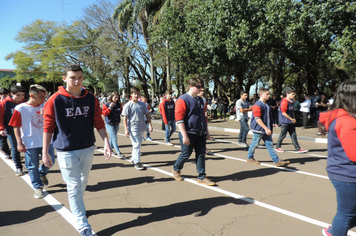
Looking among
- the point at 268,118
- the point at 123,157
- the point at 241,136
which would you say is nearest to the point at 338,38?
the point at 241,136

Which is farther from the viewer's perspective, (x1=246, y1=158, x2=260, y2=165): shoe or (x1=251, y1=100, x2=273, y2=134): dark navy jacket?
(x1=246, y1=158, x2=260, y2=165): shoe

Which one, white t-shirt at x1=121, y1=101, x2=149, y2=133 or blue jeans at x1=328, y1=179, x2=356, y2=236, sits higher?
white t-shirt at x1=121, y1=101, x2=149, y2=133

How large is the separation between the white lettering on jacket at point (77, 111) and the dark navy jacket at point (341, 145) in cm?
258

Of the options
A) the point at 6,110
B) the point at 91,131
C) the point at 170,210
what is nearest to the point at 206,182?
the point at 170,210

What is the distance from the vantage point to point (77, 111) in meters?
2.87

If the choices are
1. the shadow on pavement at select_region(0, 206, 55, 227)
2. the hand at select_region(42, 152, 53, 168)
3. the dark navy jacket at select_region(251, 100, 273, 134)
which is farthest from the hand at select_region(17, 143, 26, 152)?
the dark navy jacket at select_region(251, 100, 273, 134)

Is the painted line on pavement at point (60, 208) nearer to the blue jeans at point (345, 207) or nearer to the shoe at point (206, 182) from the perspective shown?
the shoe at point (206, 182)

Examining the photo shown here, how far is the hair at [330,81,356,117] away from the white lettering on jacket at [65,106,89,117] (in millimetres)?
2627

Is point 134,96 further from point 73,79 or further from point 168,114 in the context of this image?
point 168,114

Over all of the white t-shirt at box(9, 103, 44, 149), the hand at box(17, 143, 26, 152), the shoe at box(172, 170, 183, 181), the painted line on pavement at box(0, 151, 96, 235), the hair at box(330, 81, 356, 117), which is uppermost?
the hair at box(330, 81, 356, 117)

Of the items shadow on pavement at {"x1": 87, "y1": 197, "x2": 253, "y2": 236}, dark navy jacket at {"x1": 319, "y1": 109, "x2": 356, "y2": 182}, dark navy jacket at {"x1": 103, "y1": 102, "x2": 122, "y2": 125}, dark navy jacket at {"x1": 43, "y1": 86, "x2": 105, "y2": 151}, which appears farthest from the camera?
dark navy jacket at {"x1": 103, "y1": 102, "x2": 122, "y2": 125}

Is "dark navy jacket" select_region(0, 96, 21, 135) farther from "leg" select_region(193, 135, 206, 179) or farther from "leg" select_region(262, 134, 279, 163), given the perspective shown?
"leg" select_region(262, 134, 279, 163)

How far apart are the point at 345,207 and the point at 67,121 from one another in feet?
9.61

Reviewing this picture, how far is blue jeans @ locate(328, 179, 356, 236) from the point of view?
7.06 feet
